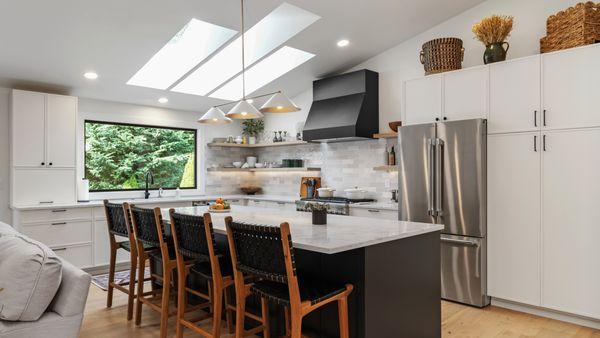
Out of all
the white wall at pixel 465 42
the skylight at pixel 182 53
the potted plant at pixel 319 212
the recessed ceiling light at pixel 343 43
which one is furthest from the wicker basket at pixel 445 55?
the potted plant at pixel 319 212

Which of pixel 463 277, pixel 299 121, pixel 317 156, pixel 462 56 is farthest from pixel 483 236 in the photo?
pixel 299 121

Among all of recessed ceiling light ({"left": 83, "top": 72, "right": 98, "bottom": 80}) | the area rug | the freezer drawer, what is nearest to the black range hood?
the freezer drawer

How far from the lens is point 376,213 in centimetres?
477

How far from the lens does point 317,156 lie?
637 centimetres

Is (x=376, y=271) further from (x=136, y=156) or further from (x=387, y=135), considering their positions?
(x=136, y=156)

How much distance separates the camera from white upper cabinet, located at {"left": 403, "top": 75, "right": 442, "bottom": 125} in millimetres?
4250

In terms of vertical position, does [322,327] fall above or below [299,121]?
below

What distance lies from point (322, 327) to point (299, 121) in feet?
14.4

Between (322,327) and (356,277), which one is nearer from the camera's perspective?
(356,277)

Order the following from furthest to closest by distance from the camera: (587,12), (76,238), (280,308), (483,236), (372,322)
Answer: (76,238) < (483,236) < (587,12) < (280,308) < (372,322)

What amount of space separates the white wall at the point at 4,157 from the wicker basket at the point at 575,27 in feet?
19.8

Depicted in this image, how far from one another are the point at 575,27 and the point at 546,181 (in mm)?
1339

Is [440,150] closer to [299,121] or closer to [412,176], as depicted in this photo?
[412,176]

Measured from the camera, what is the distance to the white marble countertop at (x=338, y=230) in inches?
84.2
